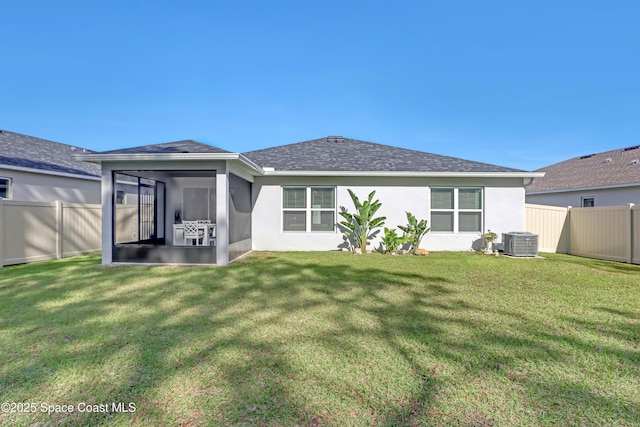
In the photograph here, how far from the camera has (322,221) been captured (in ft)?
34.5

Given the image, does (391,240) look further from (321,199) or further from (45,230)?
(45,230)

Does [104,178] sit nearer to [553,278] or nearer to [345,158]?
[345,158]

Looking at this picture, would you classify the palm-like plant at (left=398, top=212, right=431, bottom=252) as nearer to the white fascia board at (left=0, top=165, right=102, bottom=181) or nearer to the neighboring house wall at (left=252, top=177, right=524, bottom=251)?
the neighboring house wall at (left=252, top=177, right=524, bottom=251)

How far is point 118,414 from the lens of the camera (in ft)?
6.64

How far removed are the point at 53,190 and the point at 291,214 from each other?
378 inches

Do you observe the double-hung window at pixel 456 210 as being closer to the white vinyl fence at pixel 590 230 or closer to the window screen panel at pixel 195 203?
the white vinyl fence at pixel 590 230

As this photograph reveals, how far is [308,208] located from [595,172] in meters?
15.1

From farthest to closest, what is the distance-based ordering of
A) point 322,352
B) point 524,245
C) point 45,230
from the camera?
point 524,245
point 45,230
point 322,352

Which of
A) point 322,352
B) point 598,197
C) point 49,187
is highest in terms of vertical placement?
point 49,187

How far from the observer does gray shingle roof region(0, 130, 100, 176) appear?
445 inches

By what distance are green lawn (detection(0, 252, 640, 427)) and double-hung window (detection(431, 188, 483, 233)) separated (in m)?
4.74

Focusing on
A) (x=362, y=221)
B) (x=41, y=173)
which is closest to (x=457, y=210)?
(x=362, y=221)

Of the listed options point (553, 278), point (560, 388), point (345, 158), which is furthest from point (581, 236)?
point (560, 388)

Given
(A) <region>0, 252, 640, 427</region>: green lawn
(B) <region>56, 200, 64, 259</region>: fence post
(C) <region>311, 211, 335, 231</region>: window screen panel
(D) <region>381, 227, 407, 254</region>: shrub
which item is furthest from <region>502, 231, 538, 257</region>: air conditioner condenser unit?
(B) <region>56, 200, 64, 259</region>: fence post
